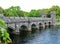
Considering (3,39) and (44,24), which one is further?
(44,24)

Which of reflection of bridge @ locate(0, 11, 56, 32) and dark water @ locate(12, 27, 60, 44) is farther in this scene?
reflection of bridge @ locate(0, 11, 56, 32)

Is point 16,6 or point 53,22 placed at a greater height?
point 16,6

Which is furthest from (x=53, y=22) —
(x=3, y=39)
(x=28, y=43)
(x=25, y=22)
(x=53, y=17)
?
(x=3, y=39)

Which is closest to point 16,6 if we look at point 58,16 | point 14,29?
point 58,16

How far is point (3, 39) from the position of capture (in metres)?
24.0

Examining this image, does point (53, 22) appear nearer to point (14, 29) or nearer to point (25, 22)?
point (25, 22)

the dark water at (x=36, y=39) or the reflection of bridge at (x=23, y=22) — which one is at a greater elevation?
the reflection of bridge at (x=23, y=22)

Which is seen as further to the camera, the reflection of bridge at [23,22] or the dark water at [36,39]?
the reflection of bridge at [23,22]

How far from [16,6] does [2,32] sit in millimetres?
150326

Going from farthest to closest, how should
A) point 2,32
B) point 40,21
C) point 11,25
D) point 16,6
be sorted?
point 16,6
point 40,21
point 11,25
point 2,32

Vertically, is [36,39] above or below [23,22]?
below

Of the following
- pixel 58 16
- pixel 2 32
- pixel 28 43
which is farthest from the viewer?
pixel 58 16

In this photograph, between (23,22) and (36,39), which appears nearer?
(36,39)

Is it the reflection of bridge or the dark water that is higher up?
the reflection of bridge
